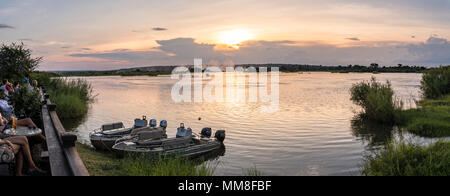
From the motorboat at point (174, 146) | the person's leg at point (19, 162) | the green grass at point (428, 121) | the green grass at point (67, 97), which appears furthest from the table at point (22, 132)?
the green grass at point (428, 121)

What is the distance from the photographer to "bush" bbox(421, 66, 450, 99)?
36.0m

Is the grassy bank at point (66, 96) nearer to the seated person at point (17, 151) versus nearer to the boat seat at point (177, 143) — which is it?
the boat seat at point (177, 143)

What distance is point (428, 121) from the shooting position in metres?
20.9

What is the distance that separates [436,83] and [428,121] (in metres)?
18.5

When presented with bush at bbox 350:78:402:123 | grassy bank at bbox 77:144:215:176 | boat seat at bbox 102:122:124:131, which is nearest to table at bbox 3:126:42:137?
grassy bank at bbox 77:144:215:176

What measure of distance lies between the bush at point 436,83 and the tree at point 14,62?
38.2m

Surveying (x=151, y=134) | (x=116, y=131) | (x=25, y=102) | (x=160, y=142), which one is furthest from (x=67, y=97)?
(x=160, y=142)

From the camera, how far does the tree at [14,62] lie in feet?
104

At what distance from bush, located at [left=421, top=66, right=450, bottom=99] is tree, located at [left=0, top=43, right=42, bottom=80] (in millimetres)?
38192

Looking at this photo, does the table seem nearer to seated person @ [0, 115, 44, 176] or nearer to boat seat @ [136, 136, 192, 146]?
seated person @ [0, 115, 44, 176]

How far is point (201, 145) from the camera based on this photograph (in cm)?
1689

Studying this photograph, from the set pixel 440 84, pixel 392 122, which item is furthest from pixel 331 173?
pixel 440 84

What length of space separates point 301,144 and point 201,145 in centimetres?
561
